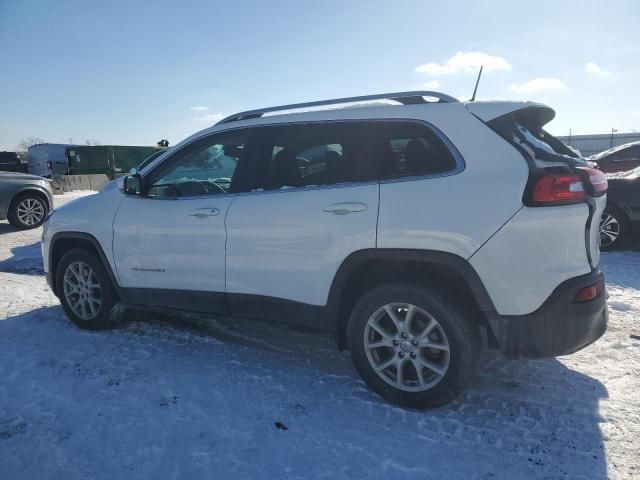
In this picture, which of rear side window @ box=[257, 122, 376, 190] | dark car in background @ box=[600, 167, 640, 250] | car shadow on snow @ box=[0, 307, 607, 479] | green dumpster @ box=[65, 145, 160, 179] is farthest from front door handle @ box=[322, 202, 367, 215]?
green dumpster @ box=[65, 145, 160, 179]

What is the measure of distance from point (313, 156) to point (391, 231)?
0.85m

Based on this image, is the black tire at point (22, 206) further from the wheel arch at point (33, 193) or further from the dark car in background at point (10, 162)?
the dark car in background at point (10, 162)

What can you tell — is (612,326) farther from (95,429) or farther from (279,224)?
(95,429)

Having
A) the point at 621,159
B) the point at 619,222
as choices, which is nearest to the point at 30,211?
the point at 619,222

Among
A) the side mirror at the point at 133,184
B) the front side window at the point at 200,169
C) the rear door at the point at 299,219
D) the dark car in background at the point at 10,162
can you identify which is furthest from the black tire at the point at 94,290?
the dark car in background at the point at 10,162

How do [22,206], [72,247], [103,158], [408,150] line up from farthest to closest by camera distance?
[103,158] < [22,206] < [72,247] < [408,150]

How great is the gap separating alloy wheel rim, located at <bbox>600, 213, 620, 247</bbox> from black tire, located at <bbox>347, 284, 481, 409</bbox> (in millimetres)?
5310

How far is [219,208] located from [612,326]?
3575 millimetres

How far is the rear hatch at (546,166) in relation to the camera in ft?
7.91

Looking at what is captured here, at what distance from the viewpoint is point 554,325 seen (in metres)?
2.47

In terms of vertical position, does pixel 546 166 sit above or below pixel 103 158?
below

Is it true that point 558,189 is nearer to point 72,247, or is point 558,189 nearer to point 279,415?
point 279,415

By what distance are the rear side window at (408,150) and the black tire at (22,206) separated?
8.97 meters

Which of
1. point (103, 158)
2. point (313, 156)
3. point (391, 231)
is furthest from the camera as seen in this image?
point (103, 158)
